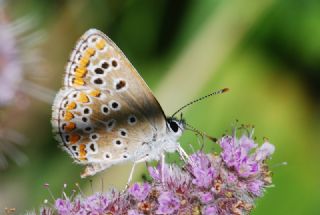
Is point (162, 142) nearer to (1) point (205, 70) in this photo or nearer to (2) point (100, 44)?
(2) point (100, 44)

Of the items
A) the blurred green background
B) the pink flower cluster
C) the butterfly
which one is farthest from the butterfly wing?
the blurred green background

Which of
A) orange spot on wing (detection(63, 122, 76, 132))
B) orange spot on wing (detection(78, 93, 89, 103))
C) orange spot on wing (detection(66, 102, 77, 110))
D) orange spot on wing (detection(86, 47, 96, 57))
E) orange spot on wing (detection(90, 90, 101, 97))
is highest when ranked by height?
orange spot on wing (detection(86, 47, 96, 57))

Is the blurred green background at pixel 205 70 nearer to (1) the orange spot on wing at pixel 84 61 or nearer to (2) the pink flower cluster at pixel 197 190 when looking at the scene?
(1) the orange spot on wing at pixel 84 61

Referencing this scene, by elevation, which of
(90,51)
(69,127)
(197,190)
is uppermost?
(90,51)

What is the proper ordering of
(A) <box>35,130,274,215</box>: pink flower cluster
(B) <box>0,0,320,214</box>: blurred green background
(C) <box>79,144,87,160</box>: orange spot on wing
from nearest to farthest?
1. (A) <box>35,130,274,215</box>: pink flower cluster
2. (C) <box>79,144,87,160</box>: orange spot on wing
3. (B) <box>0,0,320,214</box>: blurred green background

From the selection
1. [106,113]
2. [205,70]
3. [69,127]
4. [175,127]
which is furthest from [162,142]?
[205,70]

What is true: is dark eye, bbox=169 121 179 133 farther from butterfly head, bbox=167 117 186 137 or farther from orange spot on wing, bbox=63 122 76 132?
orange spot on wing, bbox=63 122 76 132

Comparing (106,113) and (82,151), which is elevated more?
(106,113)

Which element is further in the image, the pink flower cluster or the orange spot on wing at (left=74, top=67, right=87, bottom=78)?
the orange spot on wing at (left=74, top=67, right=87, bottom=78)

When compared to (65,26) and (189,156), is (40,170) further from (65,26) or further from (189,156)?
(189,156)
